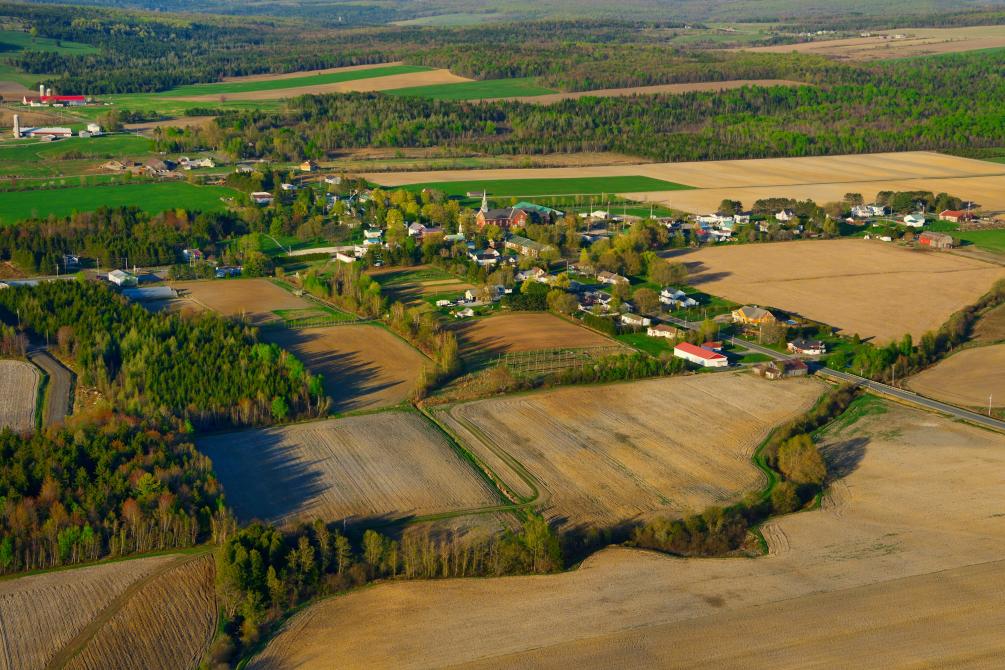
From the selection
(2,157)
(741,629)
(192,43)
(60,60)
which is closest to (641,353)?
(741,629)

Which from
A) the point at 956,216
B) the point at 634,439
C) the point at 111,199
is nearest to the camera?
the point at 634,439

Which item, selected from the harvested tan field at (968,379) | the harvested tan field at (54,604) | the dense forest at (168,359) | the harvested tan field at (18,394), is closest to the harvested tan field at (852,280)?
the harvested tan field at (968,379)

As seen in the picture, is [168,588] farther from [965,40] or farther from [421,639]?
[965,40]

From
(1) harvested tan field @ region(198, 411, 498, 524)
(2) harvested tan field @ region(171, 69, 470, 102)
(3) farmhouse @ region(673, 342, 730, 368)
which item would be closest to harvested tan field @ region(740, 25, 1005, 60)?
(2) harvested tan field @ region(171, 69, 470, 102)

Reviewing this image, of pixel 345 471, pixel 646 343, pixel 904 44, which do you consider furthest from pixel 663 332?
pixel 904 44

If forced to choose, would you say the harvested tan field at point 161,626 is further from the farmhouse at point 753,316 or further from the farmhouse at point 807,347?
the farmhouse at point 753,316

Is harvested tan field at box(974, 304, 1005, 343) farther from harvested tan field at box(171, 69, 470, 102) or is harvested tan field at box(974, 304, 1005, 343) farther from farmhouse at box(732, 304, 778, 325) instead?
harvested tan field at box(171, 69, 470, 102)

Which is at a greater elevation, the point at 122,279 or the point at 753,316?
the point at 753,316

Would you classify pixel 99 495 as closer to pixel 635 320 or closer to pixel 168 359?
pixel 168 359
